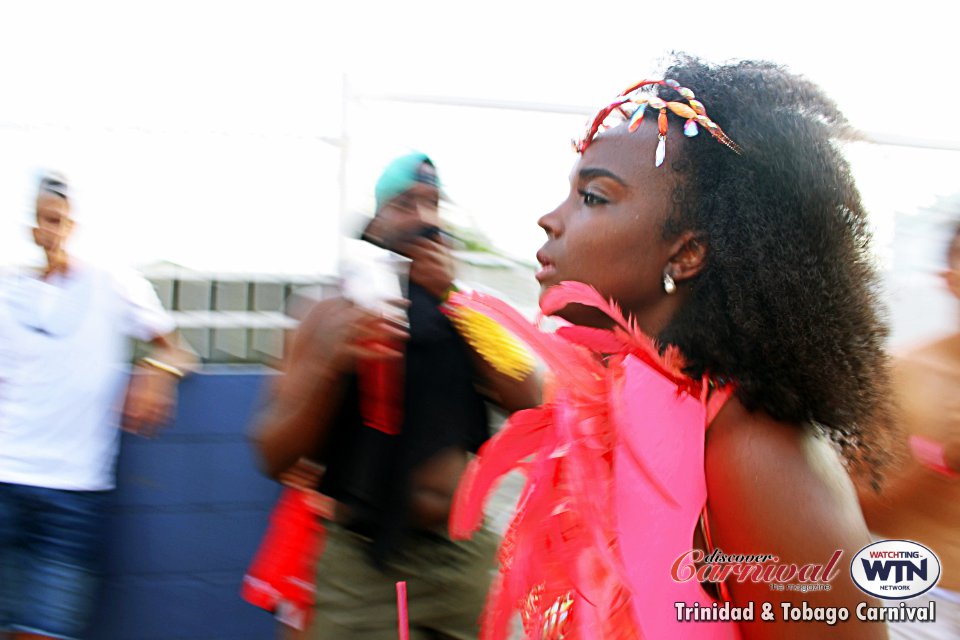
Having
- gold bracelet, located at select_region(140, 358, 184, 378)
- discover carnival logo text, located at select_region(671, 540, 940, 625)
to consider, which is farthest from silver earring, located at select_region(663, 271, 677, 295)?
gold bracelet, located at select_region(140, 358, 184, 378)

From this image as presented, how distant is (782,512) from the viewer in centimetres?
100

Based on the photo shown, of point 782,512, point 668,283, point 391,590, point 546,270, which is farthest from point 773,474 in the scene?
point 391,590

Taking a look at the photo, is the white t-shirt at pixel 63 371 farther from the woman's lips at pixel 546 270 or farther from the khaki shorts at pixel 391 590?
the woman's lips at pixel 546 270

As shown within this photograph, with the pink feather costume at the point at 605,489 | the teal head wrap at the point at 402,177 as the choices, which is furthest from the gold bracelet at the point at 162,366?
the pink feather costume at the point at 605,489

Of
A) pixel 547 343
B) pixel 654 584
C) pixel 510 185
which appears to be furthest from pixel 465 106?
pixel 654 584

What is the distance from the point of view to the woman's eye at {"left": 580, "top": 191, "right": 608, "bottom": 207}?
1209 mm

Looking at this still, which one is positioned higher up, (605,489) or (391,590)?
(605,489)

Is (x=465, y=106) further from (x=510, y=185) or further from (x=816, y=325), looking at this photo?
(x=816, y=325)

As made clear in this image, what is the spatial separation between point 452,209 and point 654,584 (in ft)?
4.53

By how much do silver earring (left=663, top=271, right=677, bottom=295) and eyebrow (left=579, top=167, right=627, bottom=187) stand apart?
133mm

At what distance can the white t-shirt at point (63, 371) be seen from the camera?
2980mm

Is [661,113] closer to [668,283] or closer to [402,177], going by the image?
[668,283]

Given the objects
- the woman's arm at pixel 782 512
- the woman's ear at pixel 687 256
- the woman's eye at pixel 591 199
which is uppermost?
the woman's eye at pixel 591 199

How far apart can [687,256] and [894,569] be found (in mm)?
533
